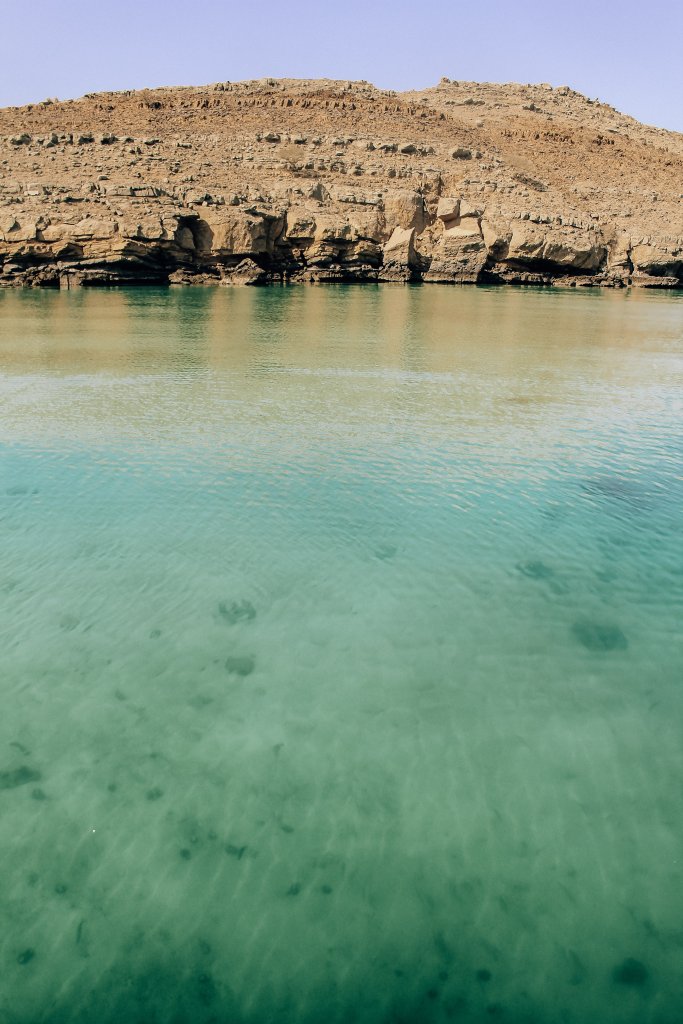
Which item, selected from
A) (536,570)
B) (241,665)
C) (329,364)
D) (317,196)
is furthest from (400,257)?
(241,665)

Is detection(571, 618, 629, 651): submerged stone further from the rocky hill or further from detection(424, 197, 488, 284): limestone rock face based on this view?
detection(424, 197, 488, 284): limestone rock face

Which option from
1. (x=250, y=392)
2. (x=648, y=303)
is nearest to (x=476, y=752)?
(x=250, y=392)

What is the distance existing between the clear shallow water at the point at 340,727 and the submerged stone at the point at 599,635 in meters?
0.02

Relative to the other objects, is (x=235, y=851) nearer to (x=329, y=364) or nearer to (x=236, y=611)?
(x=236, y=611)

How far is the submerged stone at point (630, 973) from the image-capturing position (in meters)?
2.65

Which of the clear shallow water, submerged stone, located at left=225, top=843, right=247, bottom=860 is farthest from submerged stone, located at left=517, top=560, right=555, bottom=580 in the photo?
submerged stone, located at left=225, top=843, right=247, bottom=860

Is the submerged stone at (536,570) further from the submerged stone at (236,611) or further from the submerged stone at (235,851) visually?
the submerged stone at (235,851)

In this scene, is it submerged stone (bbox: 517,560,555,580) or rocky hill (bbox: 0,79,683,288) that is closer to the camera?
submerged stone (bbox: 517,560,555,580)

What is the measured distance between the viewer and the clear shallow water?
270cm

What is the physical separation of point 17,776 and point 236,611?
194 centimetres

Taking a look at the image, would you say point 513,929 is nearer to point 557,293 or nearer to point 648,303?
point 648,303

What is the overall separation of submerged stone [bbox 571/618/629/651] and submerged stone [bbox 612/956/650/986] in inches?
90.4

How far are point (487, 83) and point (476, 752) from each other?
9947 cm

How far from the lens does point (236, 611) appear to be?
16.8 feet
